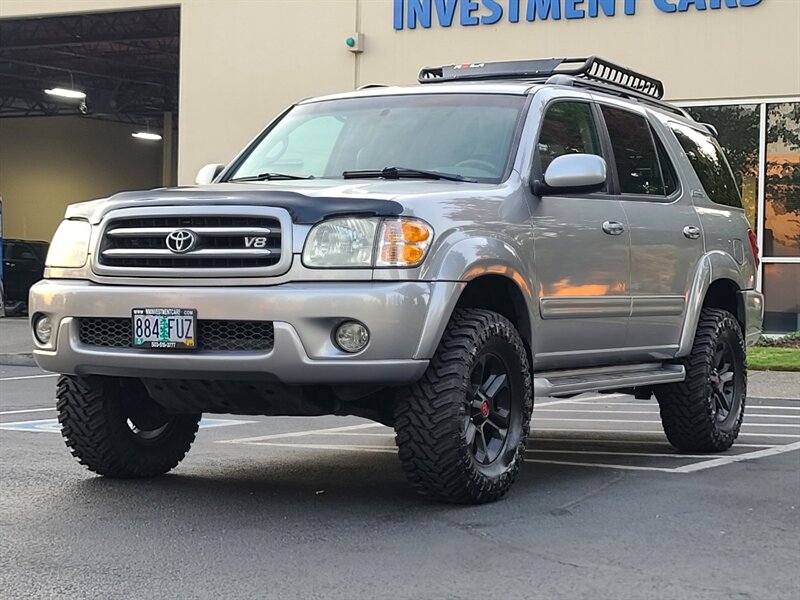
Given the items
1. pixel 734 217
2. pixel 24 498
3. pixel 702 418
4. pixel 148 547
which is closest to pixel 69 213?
pixel 24 498

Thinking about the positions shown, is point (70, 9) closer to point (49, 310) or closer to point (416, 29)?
point (416, 29)

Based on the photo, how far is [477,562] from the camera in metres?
4.85

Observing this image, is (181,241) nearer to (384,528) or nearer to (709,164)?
(384,528)

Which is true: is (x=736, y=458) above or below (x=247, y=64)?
below

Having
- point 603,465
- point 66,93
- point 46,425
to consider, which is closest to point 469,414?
point 603,465

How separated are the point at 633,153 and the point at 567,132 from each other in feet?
2.59

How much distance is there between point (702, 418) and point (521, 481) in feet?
5.16

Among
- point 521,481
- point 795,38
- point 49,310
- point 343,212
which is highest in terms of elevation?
point 795,38

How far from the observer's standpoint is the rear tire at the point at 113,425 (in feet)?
21.1

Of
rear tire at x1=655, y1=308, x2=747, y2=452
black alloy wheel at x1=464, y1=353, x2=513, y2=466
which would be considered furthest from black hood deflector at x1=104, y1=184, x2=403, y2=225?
rear tire at x1=655, y1=308, x2=747, y2=452

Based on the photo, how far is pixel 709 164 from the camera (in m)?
8.80

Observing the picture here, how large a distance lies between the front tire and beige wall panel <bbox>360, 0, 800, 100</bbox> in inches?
498

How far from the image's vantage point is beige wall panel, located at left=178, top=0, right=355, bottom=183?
66.8ft

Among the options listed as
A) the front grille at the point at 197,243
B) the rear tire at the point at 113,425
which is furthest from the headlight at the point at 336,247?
the rear tire at the point at 113,425
